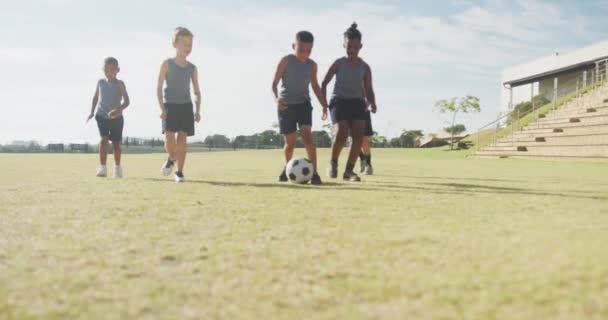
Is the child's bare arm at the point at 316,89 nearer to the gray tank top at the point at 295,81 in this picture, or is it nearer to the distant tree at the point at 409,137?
the gray tank top at the point at 295,81

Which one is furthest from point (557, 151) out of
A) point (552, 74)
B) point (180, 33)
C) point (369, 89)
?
point (552, 74)

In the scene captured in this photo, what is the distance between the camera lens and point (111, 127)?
7441 mm

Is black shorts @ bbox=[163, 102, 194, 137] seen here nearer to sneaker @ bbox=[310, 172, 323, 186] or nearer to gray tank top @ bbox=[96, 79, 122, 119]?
gray tank top @ bbox=[96, 79, 122, 119]

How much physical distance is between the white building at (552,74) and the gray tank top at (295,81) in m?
39.4

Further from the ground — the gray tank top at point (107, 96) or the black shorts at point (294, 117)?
the gray tank top at point (107, 96)

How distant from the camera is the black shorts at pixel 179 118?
6.30m

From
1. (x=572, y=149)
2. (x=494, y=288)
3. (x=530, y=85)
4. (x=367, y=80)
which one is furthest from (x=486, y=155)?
(x=530, y=85)

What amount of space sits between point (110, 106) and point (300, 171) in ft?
11.5

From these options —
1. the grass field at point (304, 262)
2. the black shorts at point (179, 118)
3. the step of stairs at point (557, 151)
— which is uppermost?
the black shorts at point (179, 118)

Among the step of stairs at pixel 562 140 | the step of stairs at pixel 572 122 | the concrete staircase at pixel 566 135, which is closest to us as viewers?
the step of stairs at pixel 562 140

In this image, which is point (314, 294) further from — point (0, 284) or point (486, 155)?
point (486, 155)

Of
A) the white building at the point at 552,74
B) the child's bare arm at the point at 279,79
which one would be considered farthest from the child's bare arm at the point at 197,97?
the white building at the point at 552,74

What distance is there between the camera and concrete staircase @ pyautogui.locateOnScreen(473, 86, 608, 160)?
1859 centimetres

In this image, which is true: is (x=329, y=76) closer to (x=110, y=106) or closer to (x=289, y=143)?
(x=289, y=143)
